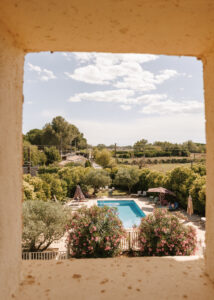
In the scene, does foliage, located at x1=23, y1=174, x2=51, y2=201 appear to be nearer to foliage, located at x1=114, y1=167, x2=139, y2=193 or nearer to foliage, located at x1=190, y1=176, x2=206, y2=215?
foliage, located at x1=114, y1=167, x2=139, y2=193

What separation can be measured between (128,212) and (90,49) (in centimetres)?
1574

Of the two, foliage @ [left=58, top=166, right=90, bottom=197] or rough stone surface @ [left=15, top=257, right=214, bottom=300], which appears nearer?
rough stone surface @ [left=15, top=257, right=214, bottom=300]

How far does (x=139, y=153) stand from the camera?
40.7 meters

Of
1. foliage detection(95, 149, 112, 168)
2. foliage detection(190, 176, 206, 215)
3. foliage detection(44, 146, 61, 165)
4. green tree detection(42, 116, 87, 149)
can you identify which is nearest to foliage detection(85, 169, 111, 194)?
foliage detection(190, 176, 206, 215)

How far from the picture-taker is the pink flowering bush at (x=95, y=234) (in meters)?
5.89

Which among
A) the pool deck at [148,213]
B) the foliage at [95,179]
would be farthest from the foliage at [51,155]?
the pool deck at [148,213]

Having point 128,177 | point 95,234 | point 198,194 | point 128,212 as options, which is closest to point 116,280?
point 95,234

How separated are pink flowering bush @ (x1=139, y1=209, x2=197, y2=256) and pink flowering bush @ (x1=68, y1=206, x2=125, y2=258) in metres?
0.75

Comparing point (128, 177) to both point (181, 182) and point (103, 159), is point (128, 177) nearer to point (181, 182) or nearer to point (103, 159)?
point (181, 182)

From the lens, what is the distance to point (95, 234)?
5.91 meters

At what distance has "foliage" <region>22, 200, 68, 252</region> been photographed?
7.48 metres

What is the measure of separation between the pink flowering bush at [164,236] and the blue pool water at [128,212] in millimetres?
7699

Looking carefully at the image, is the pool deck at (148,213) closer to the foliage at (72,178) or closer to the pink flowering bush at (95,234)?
the pink flowering bush at (95,234)

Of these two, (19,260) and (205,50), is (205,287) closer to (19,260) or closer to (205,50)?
(19,260)
